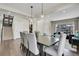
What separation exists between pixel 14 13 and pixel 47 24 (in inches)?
32.3

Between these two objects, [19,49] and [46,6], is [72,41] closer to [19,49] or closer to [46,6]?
[46,6]

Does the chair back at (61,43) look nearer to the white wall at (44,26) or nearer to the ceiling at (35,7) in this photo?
the white wall at (44,26)

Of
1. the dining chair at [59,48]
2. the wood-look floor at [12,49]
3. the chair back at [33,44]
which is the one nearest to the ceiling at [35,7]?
the chair back at [33,44]

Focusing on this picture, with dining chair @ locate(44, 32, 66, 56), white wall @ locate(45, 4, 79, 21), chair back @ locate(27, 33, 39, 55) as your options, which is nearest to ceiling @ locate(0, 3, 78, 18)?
white wall @ locate(45, 4, 79, 21)

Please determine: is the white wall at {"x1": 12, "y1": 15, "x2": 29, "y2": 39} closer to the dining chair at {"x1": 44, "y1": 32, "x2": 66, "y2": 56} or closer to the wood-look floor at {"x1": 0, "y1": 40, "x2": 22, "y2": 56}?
the wood-look floor at {"x1": 0, "y1": 40, "x2": 22, "y2": 56}

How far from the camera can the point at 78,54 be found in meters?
2.16

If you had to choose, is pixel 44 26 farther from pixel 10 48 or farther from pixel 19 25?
pixel 10 48

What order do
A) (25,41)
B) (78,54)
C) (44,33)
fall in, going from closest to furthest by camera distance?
(78,54), (44,33), (25,41)

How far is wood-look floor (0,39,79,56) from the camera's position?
2176 mm

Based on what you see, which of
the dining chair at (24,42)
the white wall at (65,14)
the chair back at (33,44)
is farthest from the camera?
the dining chair at (24,42)

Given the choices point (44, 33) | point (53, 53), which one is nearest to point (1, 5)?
point (44, 33)

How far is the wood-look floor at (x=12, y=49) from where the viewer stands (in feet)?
7.14

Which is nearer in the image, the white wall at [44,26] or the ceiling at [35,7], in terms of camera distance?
the ceiling at [35,7]

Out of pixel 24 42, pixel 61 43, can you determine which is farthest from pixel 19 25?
pixel 61 43
